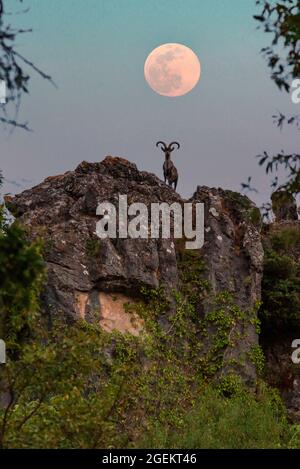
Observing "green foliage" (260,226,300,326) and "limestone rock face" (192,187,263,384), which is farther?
"green foliage" (260,226,300,326)

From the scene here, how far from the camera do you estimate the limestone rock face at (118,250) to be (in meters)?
21.0

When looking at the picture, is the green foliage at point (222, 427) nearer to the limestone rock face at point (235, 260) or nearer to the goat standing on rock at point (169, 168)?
the limestone rock face at point (235, 260)

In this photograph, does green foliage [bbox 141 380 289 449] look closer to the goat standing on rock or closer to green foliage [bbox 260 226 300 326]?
green foliage [bbox 260 226 300 326]

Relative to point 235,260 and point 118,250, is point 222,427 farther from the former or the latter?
point 235,260

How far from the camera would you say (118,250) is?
72.3 ft

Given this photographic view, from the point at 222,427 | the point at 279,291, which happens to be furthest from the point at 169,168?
the point at 222,427

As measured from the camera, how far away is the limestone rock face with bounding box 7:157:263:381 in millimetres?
21000

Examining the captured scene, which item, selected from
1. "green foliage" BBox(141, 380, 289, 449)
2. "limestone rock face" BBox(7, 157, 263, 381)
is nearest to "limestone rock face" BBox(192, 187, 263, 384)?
"limestone rock face" BBox(7, 157, 263, 381)

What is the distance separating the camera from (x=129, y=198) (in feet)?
75.8

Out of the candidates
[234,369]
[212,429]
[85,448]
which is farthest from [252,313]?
[85,448]

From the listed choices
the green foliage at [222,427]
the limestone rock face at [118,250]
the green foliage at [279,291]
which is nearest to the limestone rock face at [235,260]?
the limestone rock face at [118,250]

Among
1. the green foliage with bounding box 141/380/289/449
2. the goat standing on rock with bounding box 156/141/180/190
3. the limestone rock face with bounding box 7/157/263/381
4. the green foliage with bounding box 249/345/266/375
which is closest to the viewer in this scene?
the green foliage with bounding box 141/380/289/449

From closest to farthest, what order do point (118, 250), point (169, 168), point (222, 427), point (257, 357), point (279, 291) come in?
point (222, 427) → point (118, 250) → point (257, 357) → point (279, 291) → point (169, 168)

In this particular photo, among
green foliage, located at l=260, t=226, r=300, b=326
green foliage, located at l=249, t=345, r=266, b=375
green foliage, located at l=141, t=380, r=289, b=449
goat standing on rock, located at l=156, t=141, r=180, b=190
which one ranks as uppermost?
goat standing on rock, located at l=156, t=141, r=180, b=190
